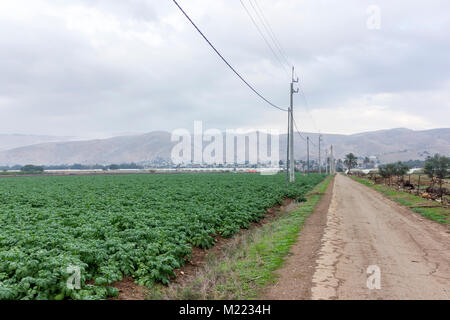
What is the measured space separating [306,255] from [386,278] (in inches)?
105

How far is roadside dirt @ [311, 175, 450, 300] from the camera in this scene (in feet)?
22.5

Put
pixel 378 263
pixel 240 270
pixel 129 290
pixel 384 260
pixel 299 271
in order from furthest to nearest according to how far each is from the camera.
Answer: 1. pixel 384 260
2. pixel 378 263
3. pixel 240 270
4. pixel 299 271
5. pixel 129 290

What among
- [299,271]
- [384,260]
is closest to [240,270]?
[299,271]

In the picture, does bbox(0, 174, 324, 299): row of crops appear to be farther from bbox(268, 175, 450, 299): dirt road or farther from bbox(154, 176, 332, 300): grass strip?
bbox(268, 175, 450, 299): dirt road

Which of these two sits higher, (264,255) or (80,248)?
(80,248)

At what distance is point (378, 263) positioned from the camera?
9.06 metres

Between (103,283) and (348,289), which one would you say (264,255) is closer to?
(348,289)

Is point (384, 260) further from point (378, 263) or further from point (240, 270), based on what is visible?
point (240, 270)

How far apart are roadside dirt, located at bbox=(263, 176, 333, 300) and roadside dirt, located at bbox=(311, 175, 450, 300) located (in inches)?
7.4

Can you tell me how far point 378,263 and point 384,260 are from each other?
436 mm

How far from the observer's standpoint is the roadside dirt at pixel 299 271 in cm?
681
